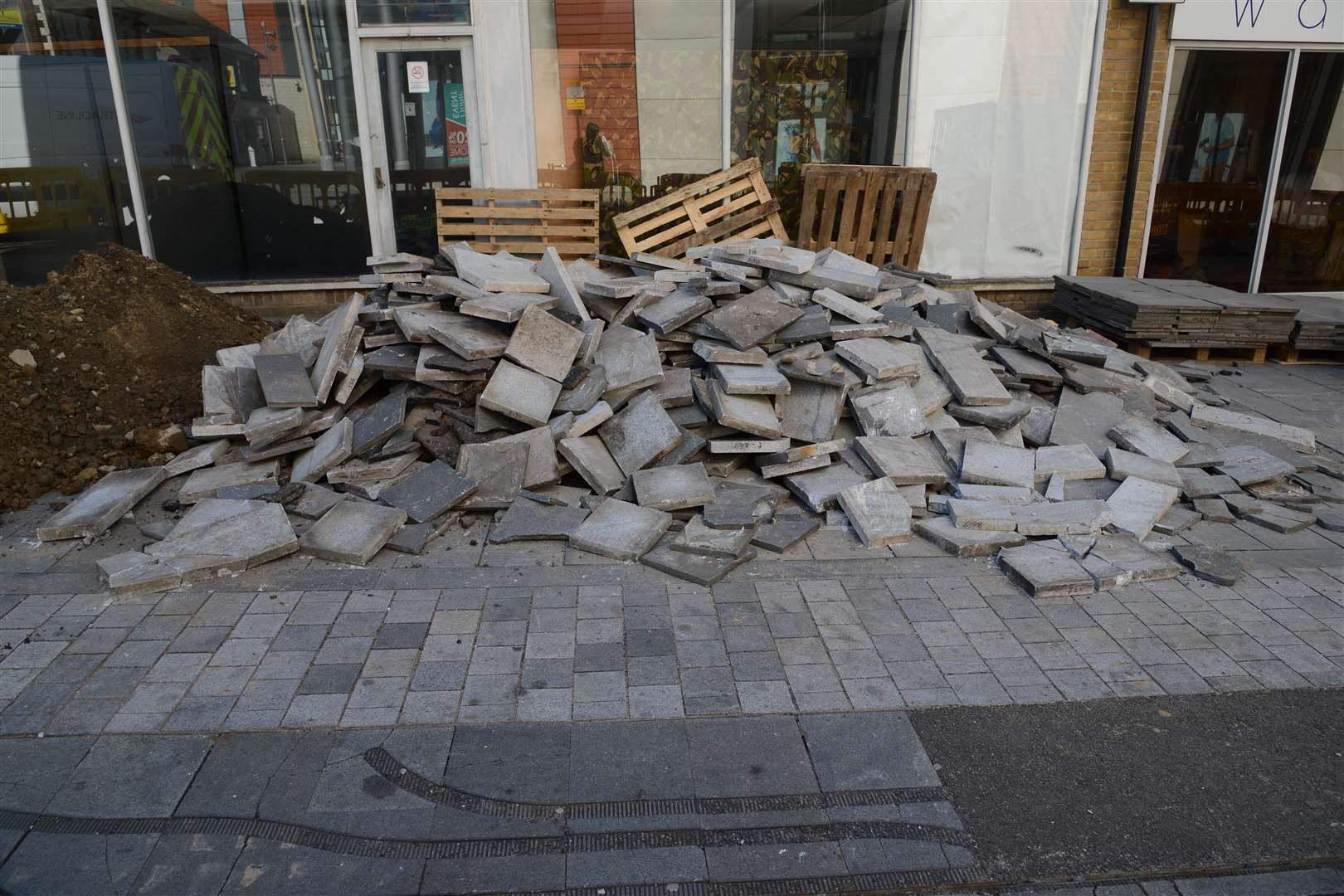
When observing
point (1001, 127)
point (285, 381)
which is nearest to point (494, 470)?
point (285, 381)

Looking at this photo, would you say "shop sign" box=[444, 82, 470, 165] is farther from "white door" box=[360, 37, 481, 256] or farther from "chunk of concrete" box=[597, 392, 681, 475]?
"chunk of concrete" box=[597, 392, 681, 475]

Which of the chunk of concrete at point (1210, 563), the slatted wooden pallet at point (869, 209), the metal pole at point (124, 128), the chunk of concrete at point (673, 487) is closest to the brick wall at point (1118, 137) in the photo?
the slatted wooden pallet at point (869, 209)

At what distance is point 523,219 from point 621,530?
532cm

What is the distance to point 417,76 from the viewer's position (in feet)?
32.0

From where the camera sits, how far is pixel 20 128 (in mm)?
9383

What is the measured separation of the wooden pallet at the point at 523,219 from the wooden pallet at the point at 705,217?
0.44 metres

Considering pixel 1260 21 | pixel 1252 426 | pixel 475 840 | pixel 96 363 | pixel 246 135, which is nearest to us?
pixel 475 840

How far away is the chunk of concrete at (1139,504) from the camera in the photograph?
5422 mm

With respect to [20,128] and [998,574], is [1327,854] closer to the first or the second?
[998,574]

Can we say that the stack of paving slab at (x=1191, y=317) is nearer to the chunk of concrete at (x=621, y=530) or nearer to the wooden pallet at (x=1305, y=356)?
the wooden pallet at (x=1305, y=356)

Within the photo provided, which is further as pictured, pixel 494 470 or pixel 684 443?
pixel 684 443

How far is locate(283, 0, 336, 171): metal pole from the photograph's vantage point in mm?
9609

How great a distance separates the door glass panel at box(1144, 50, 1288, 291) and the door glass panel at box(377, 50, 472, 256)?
8.37 meters

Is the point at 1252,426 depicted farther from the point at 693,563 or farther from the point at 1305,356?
the point at 693,563
